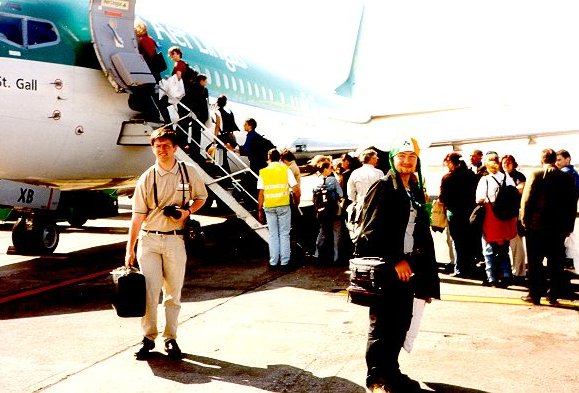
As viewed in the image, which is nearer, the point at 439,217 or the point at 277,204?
the point at 439,217

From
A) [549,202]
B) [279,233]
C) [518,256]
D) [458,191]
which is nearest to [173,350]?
[549,202]

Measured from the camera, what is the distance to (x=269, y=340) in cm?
→ 592

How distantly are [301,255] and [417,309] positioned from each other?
5733 millimetres

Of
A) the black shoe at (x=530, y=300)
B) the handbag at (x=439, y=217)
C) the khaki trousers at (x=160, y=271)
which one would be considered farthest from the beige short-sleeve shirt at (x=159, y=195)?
the handbag at (x=439, y=217)

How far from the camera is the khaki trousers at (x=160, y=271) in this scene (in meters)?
5.38

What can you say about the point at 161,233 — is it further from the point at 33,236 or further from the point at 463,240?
the point at 33,236

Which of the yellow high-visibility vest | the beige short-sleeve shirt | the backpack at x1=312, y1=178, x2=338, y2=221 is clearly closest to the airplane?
the yellow high-visibility vest

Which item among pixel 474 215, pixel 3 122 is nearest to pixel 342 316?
pixel 474 215

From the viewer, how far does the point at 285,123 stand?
18172 millimetres

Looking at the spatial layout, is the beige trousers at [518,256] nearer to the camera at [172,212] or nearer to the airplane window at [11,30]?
the camera at [172,212]

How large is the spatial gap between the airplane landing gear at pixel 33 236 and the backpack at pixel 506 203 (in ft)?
24.3

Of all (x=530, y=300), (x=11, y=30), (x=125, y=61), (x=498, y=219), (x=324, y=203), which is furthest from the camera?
(x=324, y=203)

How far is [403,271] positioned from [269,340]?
6.50ft

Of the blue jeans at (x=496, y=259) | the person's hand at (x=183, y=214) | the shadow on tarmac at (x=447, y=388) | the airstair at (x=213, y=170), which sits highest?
the airstair at (x=213, y=170)
